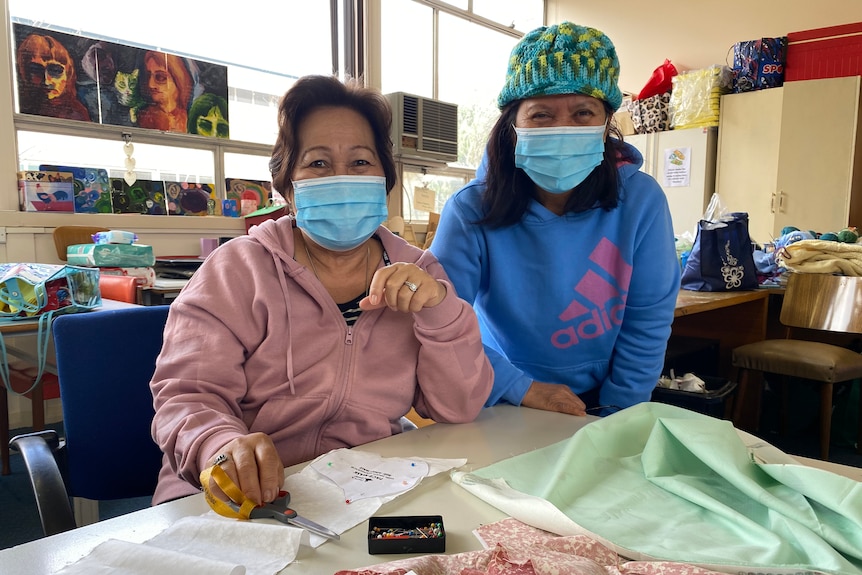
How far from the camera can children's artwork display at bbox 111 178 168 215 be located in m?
3.46

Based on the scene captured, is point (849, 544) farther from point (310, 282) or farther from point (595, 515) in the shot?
point (310, 282)

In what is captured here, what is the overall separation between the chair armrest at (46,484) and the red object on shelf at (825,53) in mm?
6123

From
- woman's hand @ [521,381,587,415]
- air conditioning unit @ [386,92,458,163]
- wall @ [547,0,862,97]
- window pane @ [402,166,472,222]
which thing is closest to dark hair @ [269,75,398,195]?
woman's hand @ [521,381,587,415]

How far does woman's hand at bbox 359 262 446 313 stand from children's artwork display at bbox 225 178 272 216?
3.21 m

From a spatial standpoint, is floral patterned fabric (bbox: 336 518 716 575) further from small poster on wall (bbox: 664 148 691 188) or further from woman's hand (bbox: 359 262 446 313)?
small poster on wall (bbox: 664 148 691 188)

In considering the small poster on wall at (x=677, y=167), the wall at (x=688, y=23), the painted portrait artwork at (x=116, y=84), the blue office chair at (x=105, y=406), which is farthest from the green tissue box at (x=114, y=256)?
the small poster on wall at (x=677, y=167)

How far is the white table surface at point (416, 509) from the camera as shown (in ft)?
2.10

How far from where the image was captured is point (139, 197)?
354cm

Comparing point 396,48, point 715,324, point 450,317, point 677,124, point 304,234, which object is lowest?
point 715,324

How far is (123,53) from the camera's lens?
3.51 metres

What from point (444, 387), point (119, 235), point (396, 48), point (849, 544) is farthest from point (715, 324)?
point (396, 48)

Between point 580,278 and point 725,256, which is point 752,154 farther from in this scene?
point 580,278

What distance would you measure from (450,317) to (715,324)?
110 inches

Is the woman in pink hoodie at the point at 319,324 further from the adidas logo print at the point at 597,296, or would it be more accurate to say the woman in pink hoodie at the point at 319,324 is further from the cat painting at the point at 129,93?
the cat painting at the point at 129,93
